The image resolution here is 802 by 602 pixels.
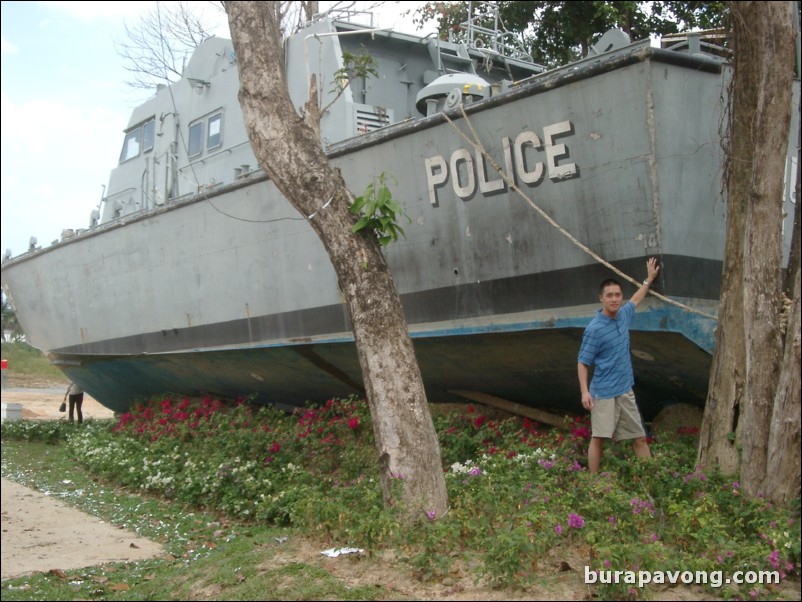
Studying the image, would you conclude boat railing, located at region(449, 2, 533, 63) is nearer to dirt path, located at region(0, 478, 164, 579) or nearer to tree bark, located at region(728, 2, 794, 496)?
tree bark, located at region(728, 2, 794, 496)

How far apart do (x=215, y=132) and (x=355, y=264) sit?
216 inches

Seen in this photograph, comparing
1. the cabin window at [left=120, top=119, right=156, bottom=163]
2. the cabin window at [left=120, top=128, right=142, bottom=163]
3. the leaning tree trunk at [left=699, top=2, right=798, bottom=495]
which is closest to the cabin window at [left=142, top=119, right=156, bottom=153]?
the cabin window at [left=120, top=119, right=156, bottom=163]

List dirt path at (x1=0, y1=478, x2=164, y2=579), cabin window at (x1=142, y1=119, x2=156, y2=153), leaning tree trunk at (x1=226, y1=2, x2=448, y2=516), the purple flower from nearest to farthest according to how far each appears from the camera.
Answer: the purple flower, leaning tree trunk at (x1=226, y1=2, x2=448, y2=516), dirt path at (x1=0, y1=478, x2=164, y2=579), cabin window at (x1=142, y1=119, x2=156, y2=153)

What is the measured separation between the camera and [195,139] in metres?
10.5

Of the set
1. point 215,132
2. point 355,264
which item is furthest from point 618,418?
point 215,132

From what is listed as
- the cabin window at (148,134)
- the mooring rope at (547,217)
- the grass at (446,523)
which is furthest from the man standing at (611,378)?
the cabin window at (148,134)

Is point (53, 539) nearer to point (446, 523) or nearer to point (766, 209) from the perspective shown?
point (446, 523)

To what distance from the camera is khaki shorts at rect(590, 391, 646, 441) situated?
Answer: 5.61 m

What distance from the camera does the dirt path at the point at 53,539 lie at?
557cm

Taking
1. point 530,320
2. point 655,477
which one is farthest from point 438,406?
point 655,477

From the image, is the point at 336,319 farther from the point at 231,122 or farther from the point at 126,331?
the point at 126,331

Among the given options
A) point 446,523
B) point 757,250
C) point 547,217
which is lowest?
point 446,523

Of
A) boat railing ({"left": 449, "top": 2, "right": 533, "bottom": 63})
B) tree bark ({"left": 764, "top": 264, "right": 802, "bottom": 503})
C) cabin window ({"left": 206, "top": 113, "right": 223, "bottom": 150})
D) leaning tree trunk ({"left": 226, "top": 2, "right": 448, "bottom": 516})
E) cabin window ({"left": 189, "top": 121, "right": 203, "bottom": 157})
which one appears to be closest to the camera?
tree bark ({"left": 764, "top": 264, "right": 802, "bottom": 503})

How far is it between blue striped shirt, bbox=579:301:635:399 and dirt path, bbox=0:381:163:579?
10.2 ft
